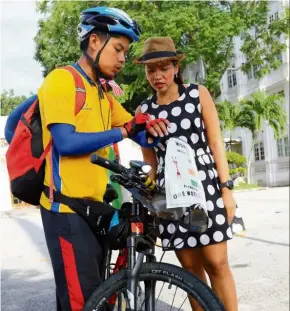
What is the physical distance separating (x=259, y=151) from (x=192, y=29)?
47.6ft

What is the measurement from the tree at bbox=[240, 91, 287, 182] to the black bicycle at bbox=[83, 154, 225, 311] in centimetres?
2329

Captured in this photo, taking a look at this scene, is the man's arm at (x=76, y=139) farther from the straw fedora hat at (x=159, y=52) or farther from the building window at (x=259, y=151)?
the building window at (x=259, y=151)

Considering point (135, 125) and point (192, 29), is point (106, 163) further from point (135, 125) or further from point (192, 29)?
point (192, 29)

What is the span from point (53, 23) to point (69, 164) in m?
19.0

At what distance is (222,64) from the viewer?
69.4ft

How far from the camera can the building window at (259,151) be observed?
101ft

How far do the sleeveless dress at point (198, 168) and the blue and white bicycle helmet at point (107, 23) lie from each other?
1.93ft

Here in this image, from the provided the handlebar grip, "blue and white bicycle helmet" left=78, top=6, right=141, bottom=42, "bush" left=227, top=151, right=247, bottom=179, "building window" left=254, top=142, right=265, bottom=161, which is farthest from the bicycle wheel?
"building window" left=254, top=142, right=265, bottom=161

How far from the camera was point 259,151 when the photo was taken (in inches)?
1222

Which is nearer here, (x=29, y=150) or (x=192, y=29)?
(x=29, y=150)

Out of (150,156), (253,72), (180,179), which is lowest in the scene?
(180,179)

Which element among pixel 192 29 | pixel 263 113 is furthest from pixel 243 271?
pixel 263 113

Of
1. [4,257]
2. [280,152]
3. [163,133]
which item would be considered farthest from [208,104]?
[280,152]

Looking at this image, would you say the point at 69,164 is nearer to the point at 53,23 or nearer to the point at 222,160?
the point at 222,160
